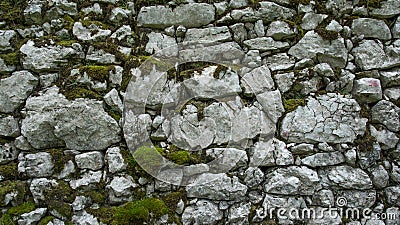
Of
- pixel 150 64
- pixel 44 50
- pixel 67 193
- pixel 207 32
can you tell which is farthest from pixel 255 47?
pixel 67 193

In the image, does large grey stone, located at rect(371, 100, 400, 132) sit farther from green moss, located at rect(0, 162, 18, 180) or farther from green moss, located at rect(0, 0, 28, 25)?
green moss, located at rect(0, 0, 28, 25)

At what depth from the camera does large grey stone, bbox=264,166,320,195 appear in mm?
3654

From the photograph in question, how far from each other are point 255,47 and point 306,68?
2.26 ft

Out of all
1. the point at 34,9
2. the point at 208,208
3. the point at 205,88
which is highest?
the point at 34,9

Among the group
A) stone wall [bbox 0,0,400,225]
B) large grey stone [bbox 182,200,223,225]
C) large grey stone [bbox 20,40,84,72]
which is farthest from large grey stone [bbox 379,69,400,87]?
large grey stone [bbox 20,40,84,72]

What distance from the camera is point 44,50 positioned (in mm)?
3787

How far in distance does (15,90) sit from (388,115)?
4.54 meters

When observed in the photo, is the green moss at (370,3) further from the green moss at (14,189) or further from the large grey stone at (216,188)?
the green moss at (14,189)

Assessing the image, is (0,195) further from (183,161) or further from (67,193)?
(183,161)

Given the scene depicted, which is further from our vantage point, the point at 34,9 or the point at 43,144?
the point at 34,9

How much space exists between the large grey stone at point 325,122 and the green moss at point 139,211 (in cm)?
168

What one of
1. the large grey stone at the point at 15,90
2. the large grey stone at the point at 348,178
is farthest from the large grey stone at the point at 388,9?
the large grey stone at the point at 15,90

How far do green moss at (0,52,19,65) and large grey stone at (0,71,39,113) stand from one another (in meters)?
0.16

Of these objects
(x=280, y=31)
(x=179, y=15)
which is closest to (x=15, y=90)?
(x=179, y=15)
